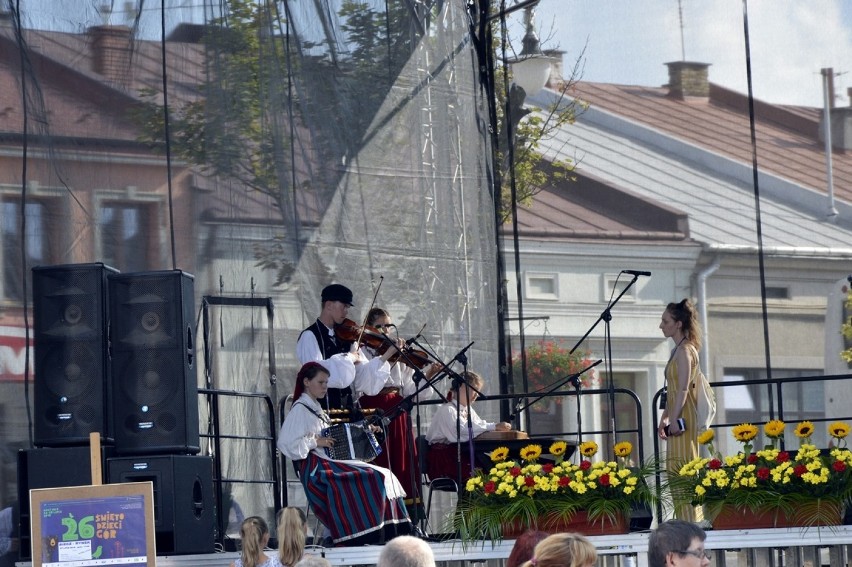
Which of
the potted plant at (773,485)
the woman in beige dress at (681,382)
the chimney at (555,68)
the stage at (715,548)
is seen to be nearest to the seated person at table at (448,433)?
the woman in beige dress at (681,382)

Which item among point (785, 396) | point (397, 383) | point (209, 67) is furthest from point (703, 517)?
point (785, 396)

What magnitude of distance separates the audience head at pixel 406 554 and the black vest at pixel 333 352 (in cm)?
378

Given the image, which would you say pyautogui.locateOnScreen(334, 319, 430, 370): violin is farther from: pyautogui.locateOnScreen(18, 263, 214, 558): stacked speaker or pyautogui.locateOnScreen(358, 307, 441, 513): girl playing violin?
pyautogui.locateOnScreen(18, 263, 214, 558): stacked speaker

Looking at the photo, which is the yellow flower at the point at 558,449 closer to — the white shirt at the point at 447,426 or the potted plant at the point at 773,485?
the potted plant at the point at 773,485

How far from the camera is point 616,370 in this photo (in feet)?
39.4

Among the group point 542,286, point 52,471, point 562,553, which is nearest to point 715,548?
point 52,471

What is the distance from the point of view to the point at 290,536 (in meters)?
6.61

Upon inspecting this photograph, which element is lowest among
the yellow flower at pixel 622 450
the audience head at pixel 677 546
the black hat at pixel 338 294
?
the audience head at pixel 677 546

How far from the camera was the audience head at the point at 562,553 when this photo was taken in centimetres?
441

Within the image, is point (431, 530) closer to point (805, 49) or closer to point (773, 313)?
point (773, 313)

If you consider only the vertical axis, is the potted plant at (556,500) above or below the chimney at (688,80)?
below

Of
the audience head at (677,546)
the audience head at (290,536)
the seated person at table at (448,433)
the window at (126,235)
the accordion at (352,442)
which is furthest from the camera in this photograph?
the seated person at table at (448,433)

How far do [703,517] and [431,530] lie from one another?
1969 mm

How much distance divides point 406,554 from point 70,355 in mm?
3195
